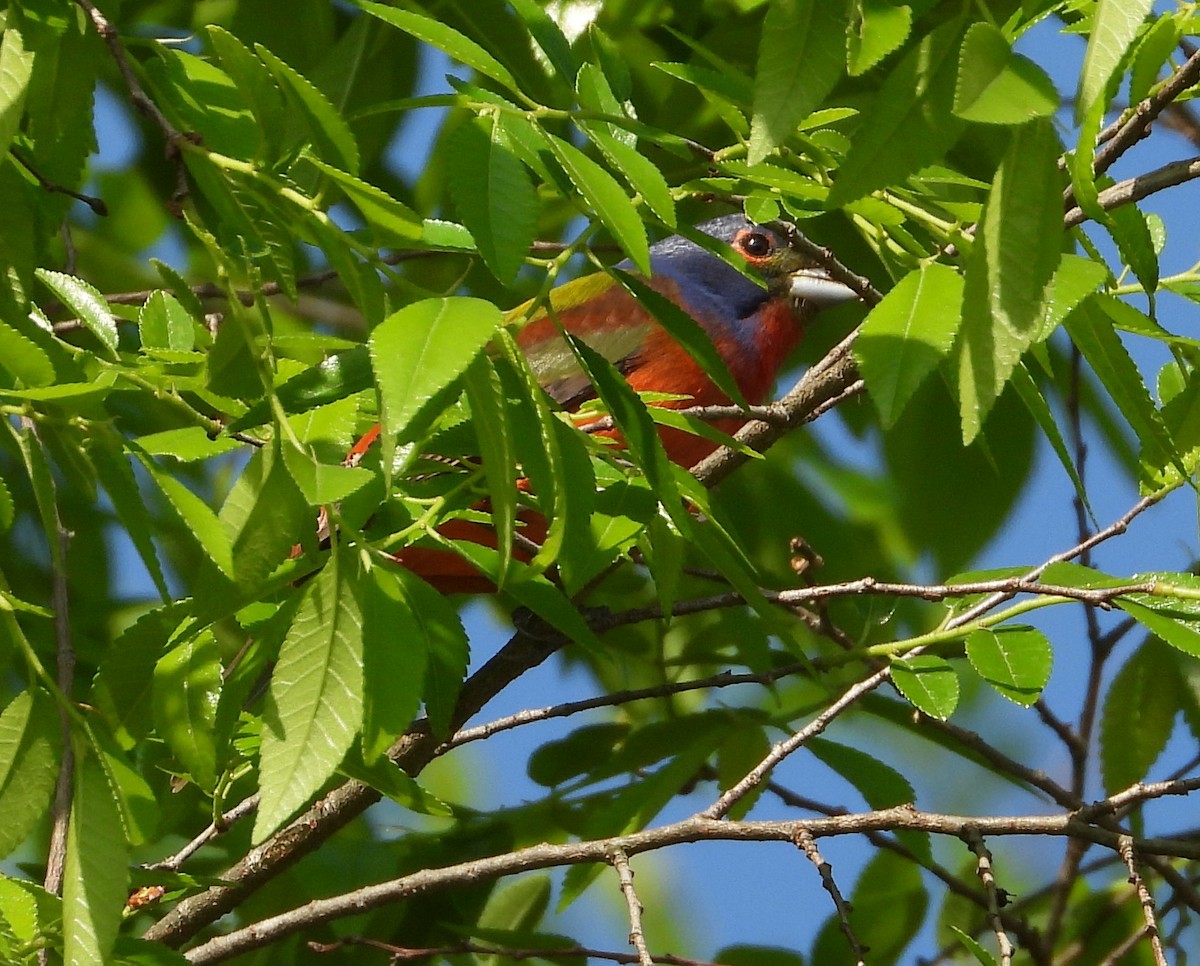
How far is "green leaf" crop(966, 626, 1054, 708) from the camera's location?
2242 millimetres

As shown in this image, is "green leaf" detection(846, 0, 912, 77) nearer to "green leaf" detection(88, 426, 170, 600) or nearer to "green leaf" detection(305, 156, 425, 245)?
"green leaf" detection(305, 156, 425, 245)

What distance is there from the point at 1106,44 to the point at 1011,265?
212 mm

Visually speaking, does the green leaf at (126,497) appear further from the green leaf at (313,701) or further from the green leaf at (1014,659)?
the green leaf at (1014,659)

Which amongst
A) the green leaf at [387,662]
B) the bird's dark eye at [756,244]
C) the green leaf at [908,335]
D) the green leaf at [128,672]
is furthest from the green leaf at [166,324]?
the bird's dark eye at [756,244]

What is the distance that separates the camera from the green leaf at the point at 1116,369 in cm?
167

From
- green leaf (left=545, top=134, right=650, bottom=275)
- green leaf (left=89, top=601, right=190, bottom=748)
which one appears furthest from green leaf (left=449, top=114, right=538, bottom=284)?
green leaf (left=89, top=601, right=190, bottom=748)

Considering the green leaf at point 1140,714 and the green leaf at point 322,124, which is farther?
the green leaf at point 1140,714

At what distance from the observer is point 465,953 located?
126 inches

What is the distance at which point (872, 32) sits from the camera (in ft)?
4.86

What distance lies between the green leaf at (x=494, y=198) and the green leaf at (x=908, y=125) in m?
0.36

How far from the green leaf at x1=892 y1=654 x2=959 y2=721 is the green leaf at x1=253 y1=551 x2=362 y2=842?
1188mm

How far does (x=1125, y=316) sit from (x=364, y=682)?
1022 mm

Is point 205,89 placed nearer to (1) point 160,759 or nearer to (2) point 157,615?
(2) point 157,615

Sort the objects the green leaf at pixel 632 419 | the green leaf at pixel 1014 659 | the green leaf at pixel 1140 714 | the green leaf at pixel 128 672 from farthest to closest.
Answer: the green leaf at pixel 1140 714 < the green leaf at pixel 1014 659 < the green leaf at pixel 128 672 < the green leaf at pixel 632 419
